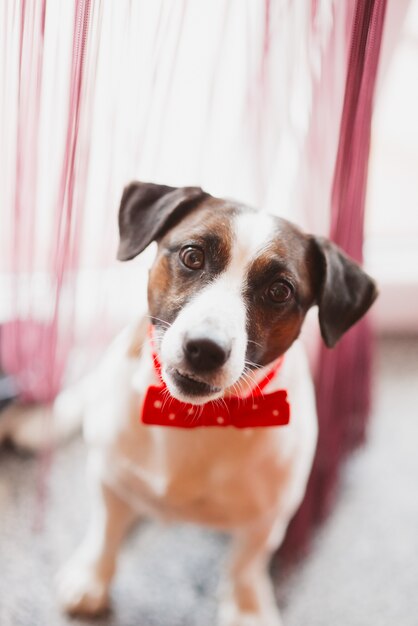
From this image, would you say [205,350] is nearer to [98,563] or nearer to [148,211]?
[148,211]

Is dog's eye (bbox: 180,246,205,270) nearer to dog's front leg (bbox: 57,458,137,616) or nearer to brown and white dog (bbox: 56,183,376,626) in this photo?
brown and white dog (bbox: 56,183,376,626)

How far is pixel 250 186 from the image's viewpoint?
149 centimetres

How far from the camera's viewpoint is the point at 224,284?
1.08 meters

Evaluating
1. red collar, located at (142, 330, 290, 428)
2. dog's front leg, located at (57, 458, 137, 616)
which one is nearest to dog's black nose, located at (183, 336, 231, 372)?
red collar, located at (142, 330, 290, 428)

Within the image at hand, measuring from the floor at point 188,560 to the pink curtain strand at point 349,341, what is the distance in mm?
91

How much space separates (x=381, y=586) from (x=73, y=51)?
1348 mm

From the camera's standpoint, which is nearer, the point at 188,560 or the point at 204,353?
the point at 204,353

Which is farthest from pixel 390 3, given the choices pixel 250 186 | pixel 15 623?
pixel 15 623

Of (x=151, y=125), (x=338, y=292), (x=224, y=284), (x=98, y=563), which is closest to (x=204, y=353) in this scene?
(x=224, y=284)

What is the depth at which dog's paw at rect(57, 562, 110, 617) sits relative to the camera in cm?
144

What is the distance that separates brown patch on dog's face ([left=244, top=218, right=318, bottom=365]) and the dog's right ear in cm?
17

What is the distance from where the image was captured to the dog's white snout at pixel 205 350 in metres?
0.99

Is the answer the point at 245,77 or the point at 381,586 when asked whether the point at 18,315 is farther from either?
the point at 381,586

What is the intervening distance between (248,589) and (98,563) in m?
0.33
